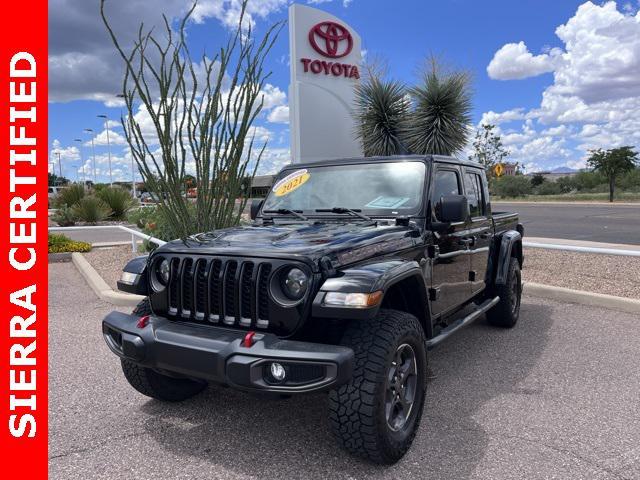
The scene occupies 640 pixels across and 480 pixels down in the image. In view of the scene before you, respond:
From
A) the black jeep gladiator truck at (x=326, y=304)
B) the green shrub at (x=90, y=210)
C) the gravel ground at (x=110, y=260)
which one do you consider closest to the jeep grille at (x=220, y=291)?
the black jeep gladiator truck at (x=326, y=304)

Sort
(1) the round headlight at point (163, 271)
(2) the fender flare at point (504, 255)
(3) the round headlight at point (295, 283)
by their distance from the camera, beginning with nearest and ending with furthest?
(3) the round headlight at point (295, 283) < (1) the round headlight at point (163, 271) < (2) the fender flare at point (504, 255)

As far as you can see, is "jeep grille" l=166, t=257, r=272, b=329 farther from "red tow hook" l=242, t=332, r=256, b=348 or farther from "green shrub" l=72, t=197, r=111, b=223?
"green shrub" l=72, t=197, r=111, b=223

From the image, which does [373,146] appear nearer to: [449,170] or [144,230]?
[144,230]

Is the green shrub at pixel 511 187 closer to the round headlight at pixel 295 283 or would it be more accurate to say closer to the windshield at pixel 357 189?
the windshield at pixel 357 189

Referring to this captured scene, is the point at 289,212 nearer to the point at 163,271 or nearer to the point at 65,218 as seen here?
the point at 163,271

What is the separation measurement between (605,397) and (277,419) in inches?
90.9

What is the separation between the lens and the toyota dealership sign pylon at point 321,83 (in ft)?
33.3

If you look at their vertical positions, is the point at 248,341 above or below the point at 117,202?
below

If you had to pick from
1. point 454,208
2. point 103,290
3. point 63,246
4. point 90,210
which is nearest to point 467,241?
point 454,208

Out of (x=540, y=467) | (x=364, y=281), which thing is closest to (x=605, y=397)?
(x=540, y=467)

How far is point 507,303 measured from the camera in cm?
534

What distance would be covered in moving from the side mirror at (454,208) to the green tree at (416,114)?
23.4 feet

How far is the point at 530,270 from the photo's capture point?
26.5 feet

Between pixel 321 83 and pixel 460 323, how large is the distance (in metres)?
7.45
